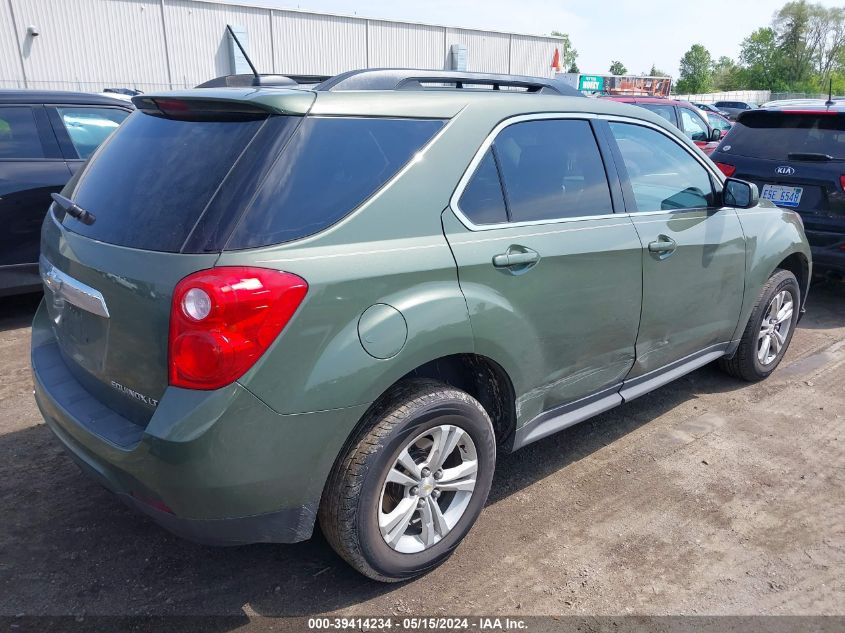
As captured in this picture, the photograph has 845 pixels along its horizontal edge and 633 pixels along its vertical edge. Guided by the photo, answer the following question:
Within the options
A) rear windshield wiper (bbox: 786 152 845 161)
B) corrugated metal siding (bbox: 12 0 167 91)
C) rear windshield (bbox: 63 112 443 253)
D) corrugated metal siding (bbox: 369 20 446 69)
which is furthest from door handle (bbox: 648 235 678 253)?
corrugated metal siding (bbox: 369 20 446 69)

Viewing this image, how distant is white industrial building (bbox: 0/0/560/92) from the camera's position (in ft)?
94.0

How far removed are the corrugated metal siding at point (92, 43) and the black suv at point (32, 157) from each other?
27667 mm

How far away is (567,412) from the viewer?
3189 millimetres

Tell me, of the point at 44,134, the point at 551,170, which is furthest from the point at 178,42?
the point at 551,170

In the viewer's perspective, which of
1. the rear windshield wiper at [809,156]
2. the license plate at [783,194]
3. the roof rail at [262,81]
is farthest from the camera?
the license plate at [783,194]

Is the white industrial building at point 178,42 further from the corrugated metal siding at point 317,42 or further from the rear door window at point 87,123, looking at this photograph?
the rear door window at point 87,123

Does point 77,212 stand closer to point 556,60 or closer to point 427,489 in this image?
point 427,489

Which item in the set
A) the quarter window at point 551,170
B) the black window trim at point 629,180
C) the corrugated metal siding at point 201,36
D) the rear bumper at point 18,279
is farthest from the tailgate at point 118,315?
the corrugated metal siding at point 201,36

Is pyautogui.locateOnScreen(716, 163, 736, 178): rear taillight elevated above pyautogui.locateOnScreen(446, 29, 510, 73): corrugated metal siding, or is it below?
below

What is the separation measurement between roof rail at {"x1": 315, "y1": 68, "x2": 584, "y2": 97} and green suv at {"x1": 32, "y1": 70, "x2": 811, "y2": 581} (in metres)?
0.01

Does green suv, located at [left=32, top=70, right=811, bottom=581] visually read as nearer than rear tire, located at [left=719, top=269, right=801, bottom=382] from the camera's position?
Yes

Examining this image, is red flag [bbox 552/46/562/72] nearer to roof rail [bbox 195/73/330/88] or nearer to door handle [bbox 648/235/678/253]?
door handle [bbox 648/235/678/253]

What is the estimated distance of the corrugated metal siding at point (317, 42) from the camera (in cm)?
3591

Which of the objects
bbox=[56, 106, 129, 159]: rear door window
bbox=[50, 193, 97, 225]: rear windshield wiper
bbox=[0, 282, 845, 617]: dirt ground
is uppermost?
bbox=[56, 106, 129, 159]: rear door window
